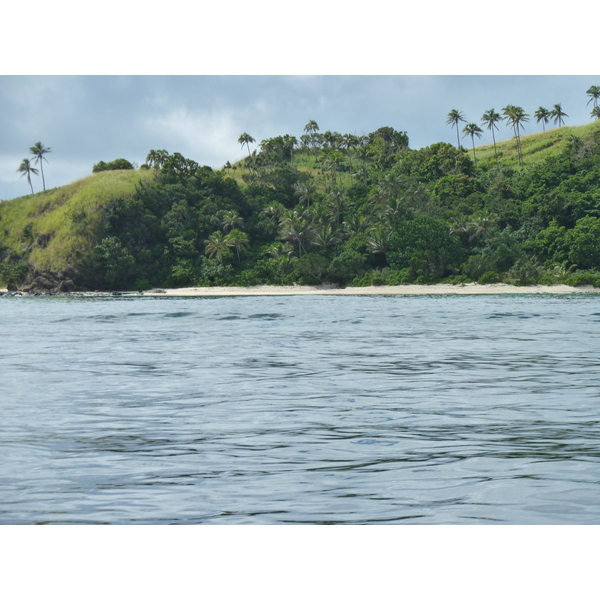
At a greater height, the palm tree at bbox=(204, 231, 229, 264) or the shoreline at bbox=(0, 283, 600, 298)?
the palm tree at bbox=(204, 231, 229, 264)

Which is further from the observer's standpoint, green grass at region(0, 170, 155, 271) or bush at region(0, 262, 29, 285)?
bush at region(0, 262, 29, 285)

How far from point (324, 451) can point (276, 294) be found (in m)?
68.7

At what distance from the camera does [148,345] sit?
21062 mm

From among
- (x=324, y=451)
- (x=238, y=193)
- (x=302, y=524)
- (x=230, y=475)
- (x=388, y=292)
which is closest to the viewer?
(x=302, y=524)

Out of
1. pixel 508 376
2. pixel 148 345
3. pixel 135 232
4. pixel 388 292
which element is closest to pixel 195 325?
pixel 148 345

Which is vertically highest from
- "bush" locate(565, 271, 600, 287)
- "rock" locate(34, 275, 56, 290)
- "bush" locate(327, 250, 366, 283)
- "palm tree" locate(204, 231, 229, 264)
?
"palm tree" locate(204, 231, 229, 264)

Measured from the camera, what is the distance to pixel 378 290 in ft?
238

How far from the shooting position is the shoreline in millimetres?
65688

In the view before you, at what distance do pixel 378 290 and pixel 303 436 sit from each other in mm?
64901

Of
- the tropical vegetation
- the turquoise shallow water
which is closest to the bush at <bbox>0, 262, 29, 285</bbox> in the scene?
the tropical vegetation

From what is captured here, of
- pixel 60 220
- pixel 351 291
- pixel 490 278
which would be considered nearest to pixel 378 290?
pixel 351 291

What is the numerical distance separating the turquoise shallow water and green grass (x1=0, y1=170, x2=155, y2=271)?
7548 centimetres

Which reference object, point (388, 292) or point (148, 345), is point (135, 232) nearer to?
point (388, 292)

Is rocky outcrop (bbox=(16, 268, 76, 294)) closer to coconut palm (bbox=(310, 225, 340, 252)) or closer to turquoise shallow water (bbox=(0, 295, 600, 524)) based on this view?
coconut palm (bbox=(310, 225, 340, 252))
